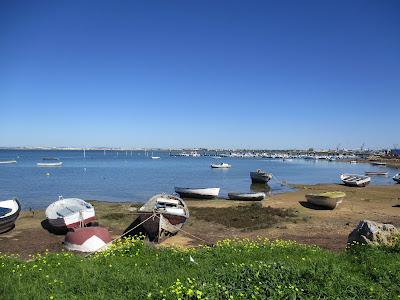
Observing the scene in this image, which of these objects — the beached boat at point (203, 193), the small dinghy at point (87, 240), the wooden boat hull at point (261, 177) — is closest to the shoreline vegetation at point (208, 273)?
the small dinghy at point (87, 240)

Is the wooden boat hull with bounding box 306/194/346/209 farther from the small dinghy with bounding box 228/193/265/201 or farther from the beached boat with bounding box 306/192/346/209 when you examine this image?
the small dinghy with bounding box 228/193/265/201

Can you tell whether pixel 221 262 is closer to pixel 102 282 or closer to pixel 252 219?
pixel 102 282

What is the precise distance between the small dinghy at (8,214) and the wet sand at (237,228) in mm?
375

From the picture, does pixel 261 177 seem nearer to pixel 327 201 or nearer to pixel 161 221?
pixel 327 201

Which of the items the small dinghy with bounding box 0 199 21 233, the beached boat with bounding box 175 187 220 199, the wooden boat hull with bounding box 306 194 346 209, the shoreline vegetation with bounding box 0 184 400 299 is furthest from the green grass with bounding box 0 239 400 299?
the beached boat with bounding box 175 187 220 199

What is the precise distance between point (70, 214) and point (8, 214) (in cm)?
339

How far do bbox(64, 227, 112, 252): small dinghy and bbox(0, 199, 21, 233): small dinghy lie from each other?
5402 millimetres

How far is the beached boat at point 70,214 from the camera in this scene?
19.6 m

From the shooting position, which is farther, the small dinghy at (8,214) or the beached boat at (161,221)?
the small dinghy at (8,214)

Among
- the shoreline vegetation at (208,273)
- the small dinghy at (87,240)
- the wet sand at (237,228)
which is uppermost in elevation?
the shoreline vegetation at (208,273)

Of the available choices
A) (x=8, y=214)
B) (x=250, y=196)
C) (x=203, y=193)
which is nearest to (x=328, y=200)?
(x=250, y=196)

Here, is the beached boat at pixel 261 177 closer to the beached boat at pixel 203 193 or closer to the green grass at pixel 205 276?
the beached boat at pixel 203 193

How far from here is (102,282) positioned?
27.2 feet

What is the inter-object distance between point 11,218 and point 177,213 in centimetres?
905
